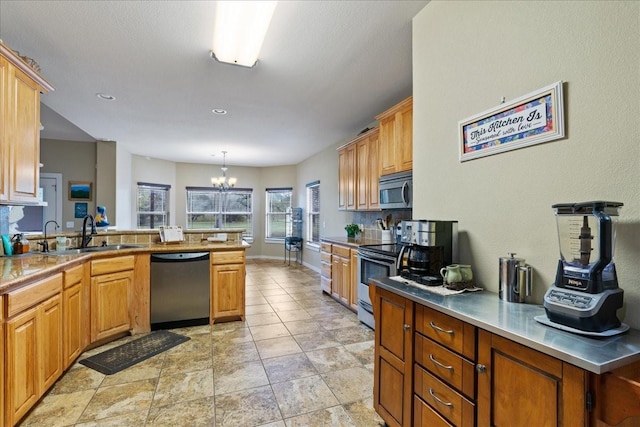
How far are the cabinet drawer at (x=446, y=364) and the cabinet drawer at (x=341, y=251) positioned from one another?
262cm

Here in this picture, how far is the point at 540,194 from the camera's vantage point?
1.42m

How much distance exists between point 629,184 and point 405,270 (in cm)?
112

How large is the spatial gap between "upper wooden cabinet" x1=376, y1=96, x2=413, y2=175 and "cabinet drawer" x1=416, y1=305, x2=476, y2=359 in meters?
2.03

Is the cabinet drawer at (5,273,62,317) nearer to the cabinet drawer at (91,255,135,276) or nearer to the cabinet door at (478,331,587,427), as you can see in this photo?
the cabinet drawer at (91,255,135,276)

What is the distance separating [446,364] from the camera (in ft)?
4.49

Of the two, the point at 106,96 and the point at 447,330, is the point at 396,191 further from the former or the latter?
the point at 106,96

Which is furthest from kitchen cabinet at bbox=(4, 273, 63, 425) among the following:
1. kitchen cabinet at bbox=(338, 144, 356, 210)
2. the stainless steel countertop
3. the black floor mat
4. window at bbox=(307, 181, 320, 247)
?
window at bbox=(307, 181, 320, 247)

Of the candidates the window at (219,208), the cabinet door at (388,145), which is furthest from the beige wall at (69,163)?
the cabinet door at (388,145)

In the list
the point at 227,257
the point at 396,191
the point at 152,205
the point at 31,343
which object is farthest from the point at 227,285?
the point at 152,205

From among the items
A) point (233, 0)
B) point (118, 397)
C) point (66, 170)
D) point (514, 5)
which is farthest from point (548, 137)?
point (66, 170)

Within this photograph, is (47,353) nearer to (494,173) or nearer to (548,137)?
(494,173)

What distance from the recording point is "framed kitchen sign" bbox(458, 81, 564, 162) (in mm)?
1354

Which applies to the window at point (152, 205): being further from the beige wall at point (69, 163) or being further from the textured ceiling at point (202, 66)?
the textured ceiling at point (202, 66)

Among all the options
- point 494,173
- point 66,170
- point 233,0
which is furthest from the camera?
point 66,170
